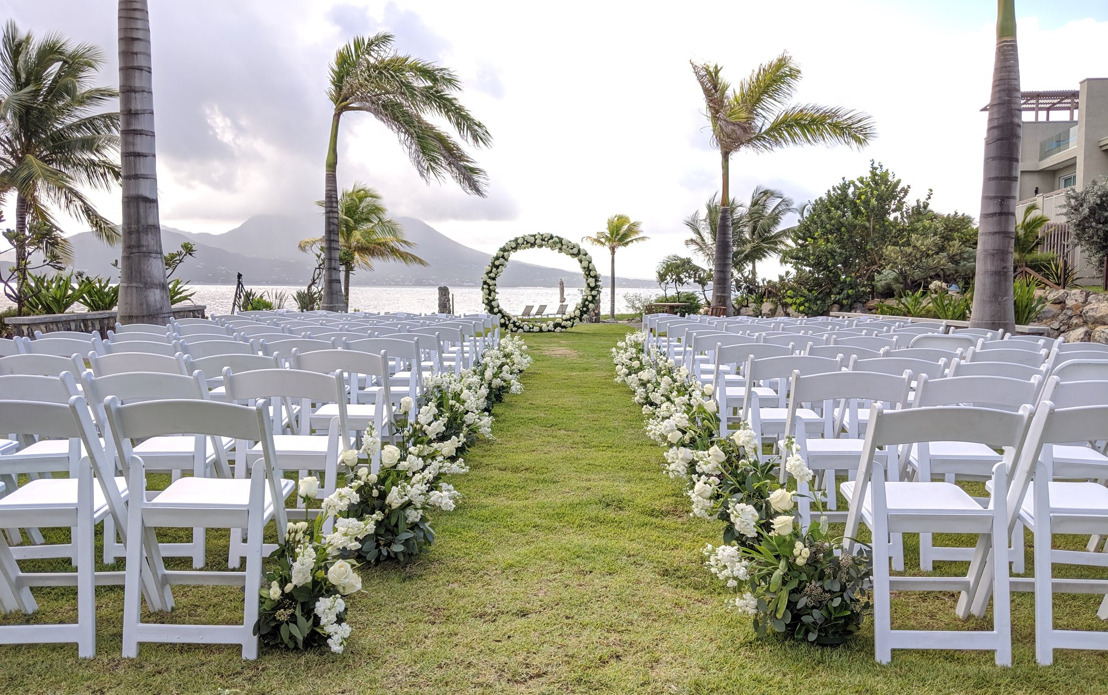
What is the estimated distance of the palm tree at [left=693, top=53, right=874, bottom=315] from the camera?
1694cm

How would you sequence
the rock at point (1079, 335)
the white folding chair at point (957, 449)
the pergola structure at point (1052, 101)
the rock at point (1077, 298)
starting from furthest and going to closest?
the pergola structure at point (1052, 101), the rock at point (1077, 298), the rock at point (1079, 335), the white folding chair at point (957, 449)

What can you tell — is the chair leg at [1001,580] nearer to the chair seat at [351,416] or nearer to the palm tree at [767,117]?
the chair seat at [351,416]

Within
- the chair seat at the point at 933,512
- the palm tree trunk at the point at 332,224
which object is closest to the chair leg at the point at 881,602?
the chair seat at the point at 933,512

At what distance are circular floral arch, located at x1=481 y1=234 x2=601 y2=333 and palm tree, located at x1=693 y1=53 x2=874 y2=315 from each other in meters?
3.84

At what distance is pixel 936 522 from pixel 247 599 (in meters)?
2.41

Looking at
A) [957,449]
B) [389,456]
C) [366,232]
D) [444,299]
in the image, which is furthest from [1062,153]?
[389,456]

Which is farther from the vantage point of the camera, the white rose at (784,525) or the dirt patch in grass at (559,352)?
the dirt patch in grass at (559,352)

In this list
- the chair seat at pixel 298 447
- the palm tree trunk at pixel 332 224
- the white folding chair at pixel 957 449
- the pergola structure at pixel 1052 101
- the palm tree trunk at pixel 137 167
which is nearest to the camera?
the white folding chair at pixel 957 449

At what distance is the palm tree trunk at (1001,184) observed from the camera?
8617 mm

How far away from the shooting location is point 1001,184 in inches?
343

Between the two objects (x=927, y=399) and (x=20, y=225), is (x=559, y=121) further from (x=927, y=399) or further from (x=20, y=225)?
(x=927, y=399)

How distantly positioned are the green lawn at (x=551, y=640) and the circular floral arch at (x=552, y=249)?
15.3 m

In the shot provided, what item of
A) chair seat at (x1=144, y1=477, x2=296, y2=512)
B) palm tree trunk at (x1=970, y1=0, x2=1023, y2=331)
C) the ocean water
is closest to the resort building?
palm tree trunk at (x1=970, y1=0, x2=1023, y2=331)

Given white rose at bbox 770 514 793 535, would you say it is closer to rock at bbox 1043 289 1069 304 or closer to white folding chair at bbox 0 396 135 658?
white folding chair at bbox 0 396 135 658
